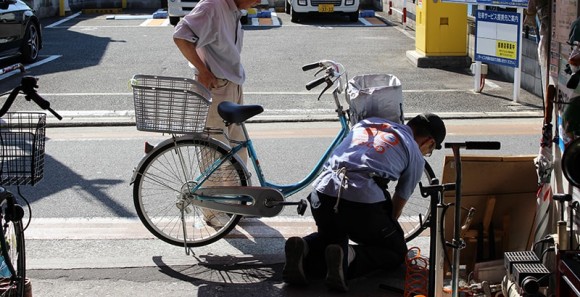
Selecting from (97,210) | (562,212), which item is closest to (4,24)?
(97,210)

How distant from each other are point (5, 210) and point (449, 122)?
670 cm

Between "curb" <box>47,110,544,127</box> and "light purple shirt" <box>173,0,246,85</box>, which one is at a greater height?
"light purple shirt" <box>173,0,246,85</box>

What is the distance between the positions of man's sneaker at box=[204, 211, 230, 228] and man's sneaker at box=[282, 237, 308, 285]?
1.05 meters

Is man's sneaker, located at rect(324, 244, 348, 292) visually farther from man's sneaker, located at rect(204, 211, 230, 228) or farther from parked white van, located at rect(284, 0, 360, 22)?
parked white van, located at rect(284, 0, 360, 22)

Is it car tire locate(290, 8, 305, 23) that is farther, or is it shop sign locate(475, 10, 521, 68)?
car tire locate(290, 8, 305, 23)

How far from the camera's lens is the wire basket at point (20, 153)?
3.90m

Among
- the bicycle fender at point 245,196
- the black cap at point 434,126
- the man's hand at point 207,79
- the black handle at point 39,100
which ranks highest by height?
the black handle at point 39,100

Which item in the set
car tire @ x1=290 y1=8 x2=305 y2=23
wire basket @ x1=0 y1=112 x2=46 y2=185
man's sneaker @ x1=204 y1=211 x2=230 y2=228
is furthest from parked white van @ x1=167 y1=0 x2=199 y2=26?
wire basket @ x1=0 y1=112 x2=46 y2=185

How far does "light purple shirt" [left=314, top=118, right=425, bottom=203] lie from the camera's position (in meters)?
4.75

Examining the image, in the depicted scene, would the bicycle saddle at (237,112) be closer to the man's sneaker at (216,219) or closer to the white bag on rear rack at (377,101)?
the white bag on rear rack at (377,101)

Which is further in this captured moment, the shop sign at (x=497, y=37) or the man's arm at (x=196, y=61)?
the shop sign at (x=497, y=37)

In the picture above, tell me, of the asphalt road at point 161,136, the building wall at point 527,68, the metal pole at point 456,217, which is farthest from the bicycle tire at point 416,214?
the building wall at point 527,68

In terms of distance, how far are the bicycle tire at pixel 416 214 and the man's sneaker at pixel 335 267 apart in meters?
0.85

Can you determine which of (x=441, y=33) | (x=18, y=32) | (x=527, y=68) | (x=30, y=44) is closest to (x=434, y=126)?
(x=527, y=68)
